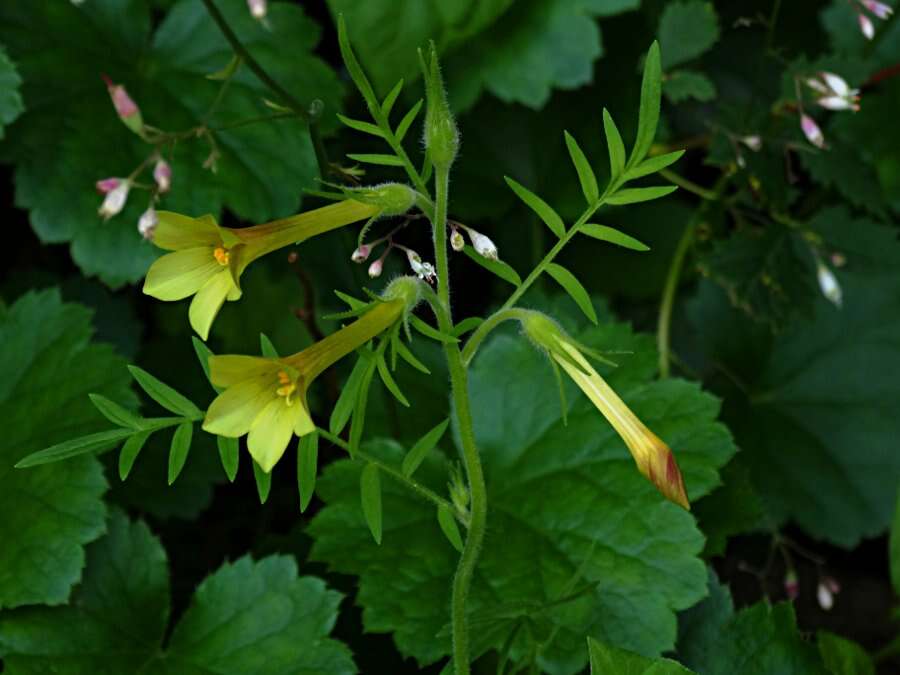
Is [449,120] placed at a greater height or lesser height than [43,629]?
greater

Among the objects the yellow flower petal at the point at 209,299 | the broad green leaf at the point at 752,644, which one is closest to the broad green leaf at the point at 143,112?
the yellow flower petal at the point at 209,299

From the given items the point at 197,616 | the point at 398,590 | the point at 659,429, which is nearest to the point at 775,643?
the point at 659,429

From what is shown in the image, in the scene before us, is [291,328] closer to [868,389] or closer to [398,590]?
[398,590]

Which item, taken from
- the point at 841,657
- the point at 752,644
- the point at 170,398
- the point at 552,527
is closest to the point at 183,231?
the point at 170,398

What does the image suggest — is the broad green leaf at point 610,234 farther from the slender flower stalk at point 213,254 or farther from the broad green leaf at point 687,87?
the broad green leaf at point 687,87

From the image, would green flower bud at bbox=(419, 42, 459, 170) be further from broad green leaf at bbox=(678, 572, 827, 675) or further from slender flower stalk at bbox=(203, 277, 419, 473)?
broad green leaf at bbox=(678, 572, 827, 675)

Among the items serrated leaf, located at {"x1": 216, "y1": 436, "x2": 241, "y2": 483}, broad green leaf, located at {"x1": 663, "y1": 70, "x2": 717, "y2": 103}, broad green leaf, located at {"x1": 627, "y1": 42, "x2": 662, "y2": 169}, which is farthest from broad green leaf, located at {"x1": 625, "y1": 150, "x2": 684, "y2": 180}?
broad green leaf, located at {"x1": 663, "y1": 70, "x2": 717, "y2": 103}
